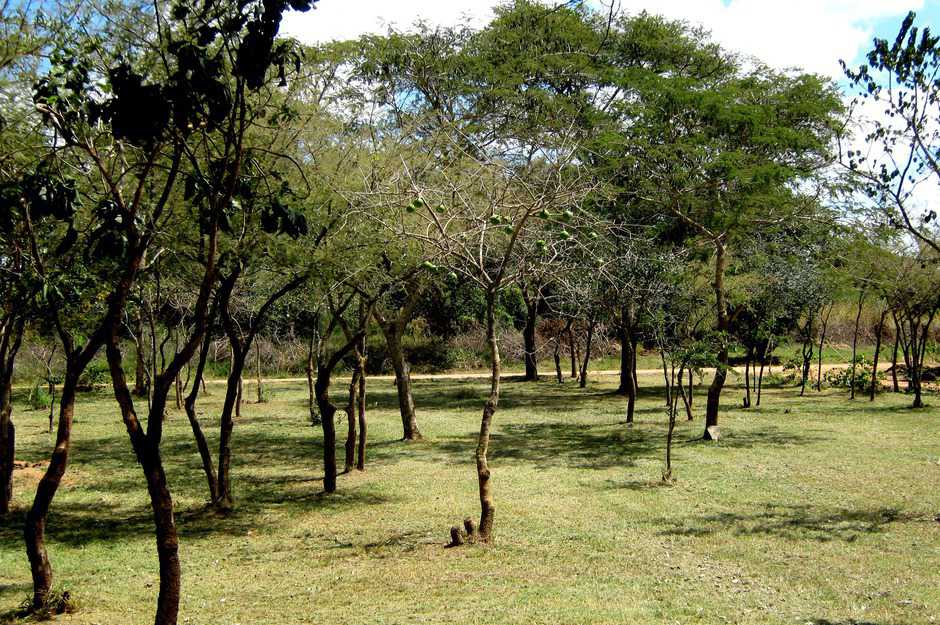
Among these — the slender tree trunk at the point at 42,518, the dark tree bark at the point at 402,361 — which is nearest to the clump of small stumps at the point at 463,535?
the slender tree trunk at the point at 42,518

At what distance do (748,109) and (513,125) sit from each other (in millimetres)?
4522

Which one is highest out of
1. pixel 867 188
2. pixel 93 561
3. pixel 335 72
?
pixel 335 72

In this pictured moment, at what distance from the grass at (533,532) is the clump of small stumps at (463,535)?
0.52ft

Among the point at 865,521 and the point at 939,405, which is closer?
the point at 865,521

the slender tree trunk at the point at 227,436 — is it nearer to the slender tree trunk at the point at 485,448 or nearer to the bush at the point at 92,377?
A: the slender tree trunk at the point at 485,448

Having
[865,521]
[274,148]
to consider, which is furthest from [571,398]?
[274,148]

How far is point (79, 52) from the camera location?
6.02 m

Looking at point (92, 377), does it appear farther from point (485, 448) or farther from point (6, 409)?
point (485, 448)

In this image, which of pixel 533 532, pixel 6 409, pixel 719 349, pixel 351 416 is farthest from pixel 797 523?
pixel 6 409

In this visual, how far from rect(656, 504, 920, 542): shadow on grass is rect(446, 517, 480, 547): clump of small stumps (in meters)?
2.05

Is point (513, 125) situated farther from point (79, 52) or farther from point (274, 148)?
point (79, 52)

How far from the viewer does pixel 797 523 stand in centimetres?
920

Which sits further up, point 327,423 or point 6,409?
point 6,409

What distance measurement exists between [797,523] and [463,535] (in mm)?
3685
